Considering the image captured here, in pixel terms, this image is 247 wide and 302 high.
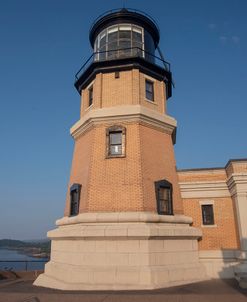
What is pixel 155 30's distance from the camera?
17422 mm

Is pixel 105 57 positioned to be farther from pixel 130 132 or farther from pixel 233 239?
pixel 233 239

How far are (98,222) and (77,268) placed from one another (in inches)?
78.0

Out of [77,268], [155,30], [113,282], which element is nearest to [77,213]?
[77,268]

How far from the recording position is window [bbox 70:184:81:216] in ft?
44.4

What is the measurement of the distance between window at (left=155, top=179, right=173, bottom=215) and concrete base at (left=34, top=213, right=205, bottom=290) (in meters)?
0.58

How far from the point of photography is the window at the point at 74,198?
44.4ft

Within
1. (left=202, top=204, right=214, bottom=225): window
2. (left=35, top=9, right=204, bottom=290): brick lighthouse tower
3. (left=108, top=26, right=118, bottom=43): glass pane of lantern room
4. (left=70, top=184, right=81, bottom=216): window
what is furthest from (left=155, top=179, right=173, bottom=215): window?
(left=108, top=26, right=118, bottom=43): glass pane of lantern room

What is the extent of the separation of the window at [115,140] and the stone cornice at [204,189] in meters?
4.32

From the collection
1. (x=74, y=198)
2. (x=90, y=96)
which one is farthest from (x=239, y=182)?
(x=90, y=96)

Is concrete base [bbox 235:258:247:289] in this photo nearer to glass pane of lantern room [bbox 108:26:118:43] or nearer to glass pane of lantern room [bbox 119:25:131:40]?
glass pane of lantern room [bbox 119:25:131:40]

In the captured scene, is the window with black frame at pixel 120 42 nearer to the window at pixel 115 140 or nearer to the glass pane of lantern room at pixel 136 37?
the glass pane of lantern room at pixel 136 37

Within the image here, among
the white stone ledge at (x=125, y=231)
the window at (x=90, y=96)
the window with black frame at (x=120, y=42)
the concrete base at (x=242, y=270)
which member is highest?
the window with black frame at (x=120, y=42)
